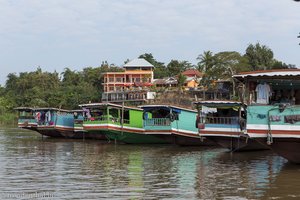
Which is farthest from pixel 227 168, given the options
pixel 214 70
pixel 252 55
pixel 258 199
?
pixel 252 55

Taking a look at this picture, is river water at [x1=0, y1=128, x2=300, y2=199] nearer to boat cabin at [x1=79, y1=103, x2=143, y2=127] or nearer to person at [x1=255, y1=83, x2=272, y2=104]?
person at [x1=255, y1=83, x2=272, y2=104]

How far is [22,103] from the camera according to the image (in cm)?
6425

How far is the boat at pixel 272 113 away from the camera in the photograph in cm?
1219

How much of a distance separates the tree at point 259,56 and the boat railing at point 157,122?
3366 cm

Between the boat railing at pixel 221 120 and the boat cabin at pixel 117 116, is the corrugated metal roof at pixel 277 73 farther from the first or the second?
the boat cabin at pixel 117 116

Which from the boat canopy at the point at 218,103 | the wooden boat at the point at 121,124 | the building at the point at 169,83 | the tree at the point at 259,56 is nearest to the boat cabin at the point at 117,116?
the wooden boat at the point at 121,124

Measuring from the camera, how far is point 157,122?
21.4m

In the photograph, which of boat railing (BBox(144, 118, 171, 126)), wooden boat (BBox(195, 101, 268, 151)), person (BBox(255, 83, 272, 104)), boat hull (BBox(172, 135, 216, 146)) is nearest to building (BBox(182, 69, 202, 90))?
boat hull (BBox(172, 135, 216, 146))

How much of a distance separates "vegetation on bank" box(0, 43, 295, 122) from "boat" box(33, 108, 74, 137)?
19.3m

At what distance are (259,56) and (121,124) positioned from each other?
35316 millimetres

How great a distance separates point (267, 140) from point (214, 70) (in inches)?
1549

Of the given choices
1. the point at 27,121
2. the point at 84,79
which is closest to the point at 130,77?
the point at 84,79

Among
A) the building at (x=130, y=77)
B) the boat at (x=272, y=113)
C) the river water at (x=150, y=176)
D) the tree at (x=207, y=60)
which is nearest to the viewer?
the river water at (x=150, y=176)

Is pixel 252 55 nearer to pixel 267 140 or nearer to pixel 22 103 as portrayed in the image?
pixel 22 103
